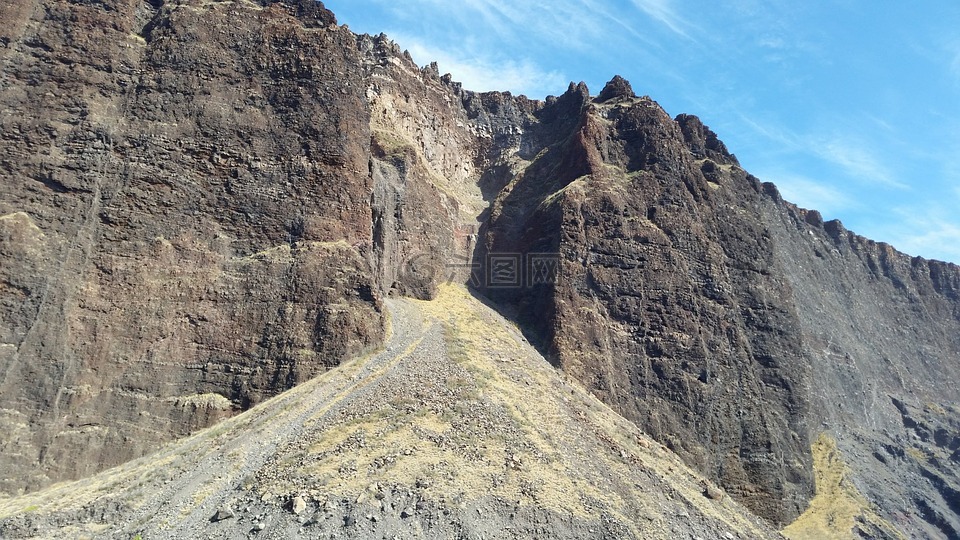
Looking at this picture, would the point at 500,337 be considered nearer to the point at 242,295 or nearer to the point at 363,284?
the point at 363,284

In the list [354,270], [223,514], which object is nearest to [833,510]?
[354,270]

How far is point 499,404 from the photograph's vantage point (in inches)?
1521

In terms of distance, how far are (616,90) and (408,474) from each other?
55.8 m

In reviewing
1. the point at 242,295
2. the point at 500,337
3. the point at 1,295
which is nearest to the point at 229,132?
the point at 242,295

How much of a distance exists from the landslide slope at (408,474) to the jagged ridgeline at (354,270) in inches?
13.6

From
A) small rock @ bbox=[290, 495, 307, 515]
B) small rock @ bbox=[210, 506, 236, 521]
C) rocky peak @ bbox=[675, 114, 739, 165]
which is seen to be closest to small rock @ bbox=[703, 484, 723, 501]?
small rock @ bbox=[290, 495, 307, 515]

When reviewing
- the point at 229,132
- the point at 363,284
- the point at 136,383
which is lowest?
the point at 136,383

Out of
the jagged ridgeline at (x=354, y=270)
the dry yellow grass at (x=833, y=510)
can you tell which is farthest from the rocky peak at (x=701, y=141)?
the dry yellow grass at (x=833, y=510)

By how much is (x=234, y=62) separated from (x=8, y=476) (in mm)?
29140

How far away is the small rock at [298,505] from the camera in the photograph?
2830cm

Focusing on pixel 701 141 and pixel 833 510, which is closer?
pixel 833 510

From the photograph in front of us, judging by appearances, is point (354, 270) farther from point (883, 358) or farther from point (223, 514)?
point (883, 358)

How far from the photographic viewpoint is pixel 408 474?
103 feet

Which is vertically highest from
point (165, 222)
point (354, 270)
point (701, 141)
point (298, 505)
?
point (701, 141)
